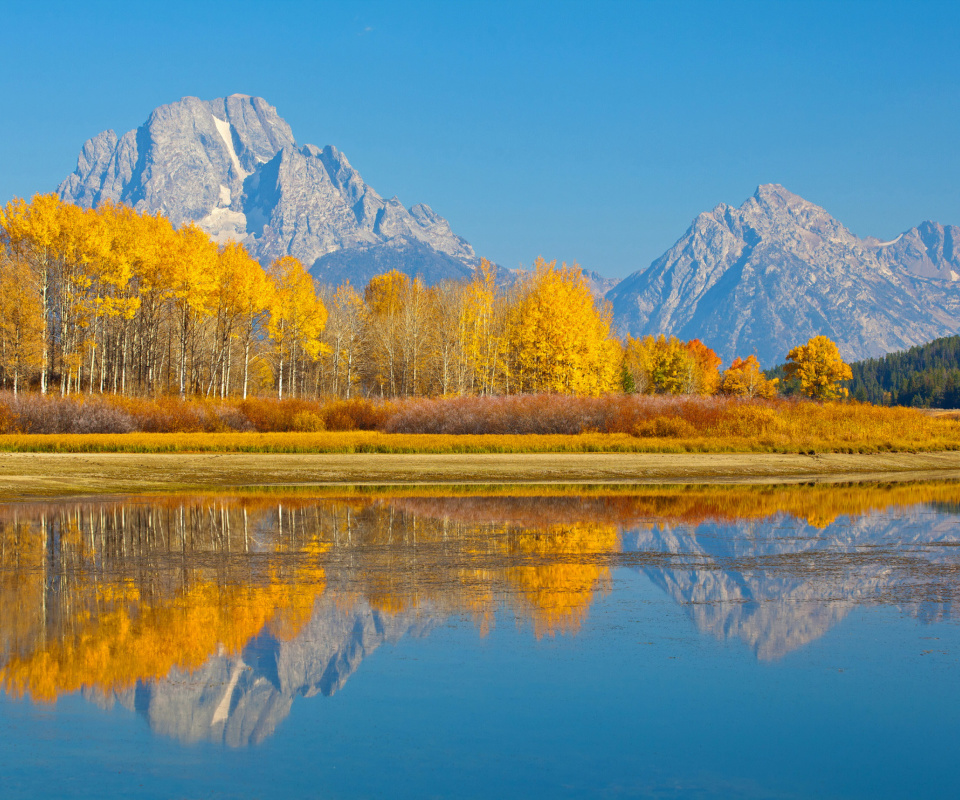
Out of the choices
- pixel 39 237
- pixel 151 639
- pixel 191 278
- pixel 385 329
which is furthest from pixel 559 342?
pixel 151 639

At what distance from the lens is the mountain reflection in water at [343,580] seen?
749 cm

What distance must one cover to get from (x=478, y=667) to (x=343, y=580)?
4008mm

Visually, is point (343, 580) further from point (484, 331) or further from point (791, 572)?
point (484, 331)

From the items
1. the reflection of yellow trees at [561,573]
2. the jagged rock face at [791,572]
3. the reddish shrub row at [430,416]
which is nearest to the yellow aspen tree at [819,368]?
the reddish shrub row at [430,416]

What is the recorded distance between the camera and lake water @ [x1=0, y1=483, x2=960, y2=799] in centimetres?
567

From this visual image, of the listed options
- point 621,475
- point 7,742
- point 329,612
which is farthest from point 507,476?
point 7,742

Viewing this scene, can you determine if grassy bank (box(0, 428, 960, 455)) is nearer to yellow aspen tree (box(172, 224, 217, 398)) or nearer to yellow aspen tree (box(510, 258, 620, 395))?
yellow aspen tree (box(510, 258, 620, 395))

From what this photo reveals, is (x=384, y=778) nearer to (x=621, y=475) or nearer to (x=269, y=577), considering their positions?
(x=269, y=577)

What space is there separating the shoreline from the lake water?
32.5ft

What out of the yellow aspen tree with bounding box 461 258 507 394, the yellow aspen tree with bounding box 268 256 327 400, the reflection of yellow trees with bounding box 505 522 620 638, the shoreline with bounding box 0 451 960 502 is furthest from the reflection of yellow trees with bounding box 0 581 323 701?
the yellow aspen tree with bounding box 268 256 327 400

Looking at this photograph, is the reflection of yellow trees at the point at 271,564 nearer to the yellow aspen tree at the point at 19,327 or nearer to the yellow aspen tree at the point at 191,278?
the yellow aspen tree at the point at 19,327

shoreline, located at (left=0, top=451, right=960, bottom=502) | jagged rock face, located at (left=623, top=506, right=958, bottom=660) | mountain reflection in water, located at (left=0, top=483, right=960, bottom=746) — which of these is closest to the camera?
mountain reflection in water, located at (left=0, top=483, right=960, bottom=746)

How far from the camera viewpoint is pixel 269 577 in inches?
452

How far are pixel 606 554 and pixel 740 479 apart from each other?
50.8 feet
